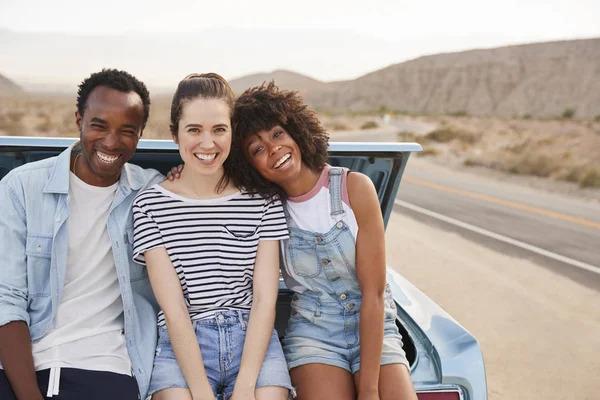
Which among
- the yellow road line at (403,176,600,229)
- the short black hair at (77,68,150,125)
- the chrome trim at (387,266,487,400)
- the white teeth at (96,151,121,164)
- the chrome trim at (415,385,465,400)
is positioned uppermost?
the short black hair at (77,68,150,125)

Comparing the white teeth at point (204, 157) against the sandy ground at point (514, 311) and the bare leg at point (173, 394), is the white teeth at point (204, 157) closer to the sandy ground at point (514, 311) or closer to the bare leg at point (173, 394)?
the bare leg at point (173, 394)

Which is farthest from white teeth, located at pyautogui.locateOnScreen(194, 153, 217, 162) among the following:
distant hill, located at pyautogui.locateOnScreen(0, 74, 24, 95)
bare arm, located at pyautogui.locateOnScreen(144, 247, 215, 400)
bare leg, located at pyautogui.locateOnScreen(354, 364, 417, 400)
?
distant hill, located at pyautogui.locateOnScreen(0, 74, 24, 95)

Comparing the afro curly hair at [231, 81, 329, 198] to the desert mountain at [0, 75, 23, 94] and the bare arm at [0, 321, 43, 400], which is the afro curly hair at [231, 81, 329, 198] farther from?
the desert mountain at [0, 75, 23, 94]

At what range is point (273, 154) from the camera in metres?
2.19

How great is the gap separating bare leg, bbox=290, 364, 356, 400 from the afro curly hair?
27.5 inches

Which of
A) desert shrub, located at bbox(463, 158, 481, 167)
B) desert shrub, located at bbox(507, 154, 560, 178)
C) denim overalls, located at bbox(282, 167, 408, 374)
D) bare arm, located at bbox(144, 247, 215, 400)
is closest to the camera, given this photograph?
bare arm, located at bbox(144, 247, 215, 400)

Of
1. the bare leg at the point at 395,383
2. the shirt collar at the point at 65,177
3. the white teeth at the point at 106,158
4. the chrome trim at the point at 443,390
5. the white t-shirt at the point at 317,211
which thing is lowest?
the bare leg at the point at 395,383

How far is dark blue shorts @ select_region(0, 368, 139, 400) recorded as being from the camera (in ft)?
6.02

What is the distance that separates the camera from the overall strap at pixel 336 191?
86.4 inches

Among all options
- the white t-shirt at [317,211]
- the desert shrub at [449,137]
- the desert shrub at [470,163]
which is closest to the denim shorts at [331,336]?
the white t-shirt at [317,211]

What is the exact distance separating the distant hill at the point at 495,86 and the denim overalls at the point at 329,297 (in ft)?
202

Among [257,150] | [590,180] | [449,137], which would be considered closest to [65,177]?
[257,150]

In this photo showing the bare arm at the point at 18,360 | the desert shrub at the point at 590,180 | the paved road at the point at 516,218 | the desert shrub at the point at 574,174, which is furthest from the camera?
the desert shrub at the point at 574,174

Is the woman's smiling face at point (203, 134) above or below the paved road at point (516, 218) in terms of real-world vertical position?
above
